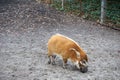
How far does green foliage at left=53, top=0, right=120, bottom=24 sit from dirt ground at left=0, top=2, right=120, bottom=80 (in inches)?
31.9

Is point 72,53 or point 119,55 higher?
point 72,53

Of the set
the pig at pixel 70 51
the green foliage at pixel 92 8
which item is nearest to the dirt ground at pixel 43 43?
the pig at pixel 70 51

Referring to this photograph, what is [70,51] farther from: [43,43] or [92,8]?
[92,8]

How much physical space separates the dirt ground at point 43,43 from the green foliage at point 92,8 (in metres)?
0.81

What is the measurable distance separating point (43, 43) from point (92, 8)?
6134mm

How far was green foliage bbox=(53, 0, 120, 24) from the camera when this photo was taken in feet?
44.1

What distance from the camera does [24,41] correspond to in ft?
31.0

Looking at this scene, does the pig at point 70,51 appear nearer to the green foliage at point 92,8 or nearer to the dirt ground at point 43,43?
the dirt ground at point 43,43

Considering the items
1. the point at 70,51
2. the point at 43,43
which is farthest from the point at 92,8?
the point at 70,51

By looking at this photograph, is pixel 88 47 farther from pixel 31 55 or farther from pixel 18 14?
pixel 18 14

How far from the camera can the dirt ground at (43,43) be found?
662 centimetres

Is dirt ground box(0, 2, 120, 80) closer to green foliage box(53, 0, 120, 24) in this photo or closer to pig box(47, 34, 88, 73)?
pig box(47, 34, 88, 73)

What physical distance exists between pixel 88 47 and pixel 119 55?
41.5 inches

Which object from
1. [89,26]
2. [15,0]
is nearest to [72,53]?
[89,26]
